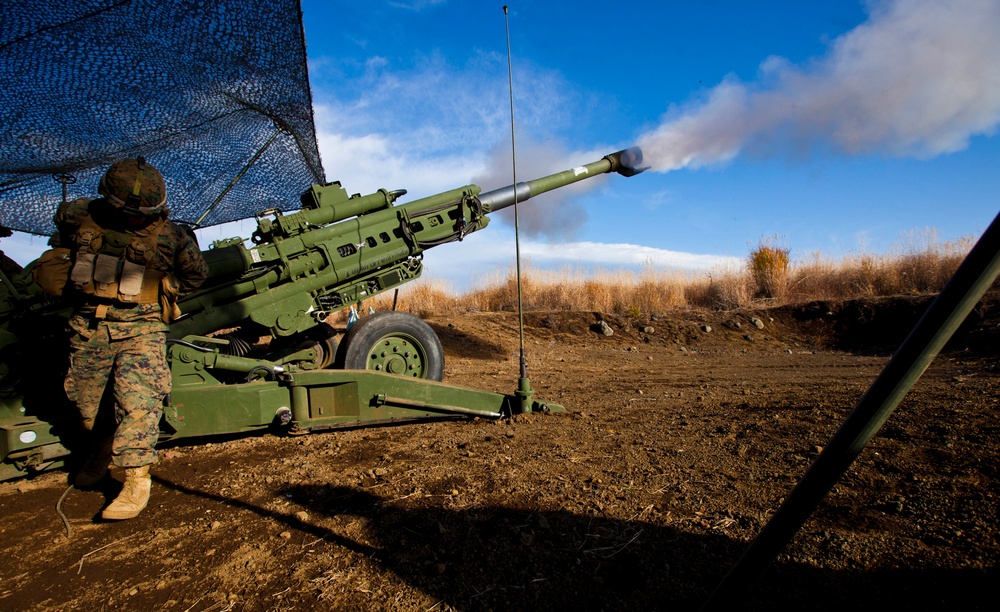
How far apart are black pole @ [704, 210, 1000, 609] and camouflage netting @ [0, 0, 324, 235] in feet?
11.9

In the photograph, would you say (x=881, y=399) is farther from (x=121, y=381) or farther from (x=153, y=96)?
(x=153, y=96)

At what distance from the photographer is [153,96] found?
4.03 metres

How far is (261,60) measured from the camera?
3812 millimetres

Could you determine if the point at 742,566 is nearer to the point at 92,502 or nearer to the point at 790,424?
the point at 790,424

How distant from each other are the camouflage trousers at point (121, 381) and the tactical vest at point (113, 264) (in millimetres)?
197

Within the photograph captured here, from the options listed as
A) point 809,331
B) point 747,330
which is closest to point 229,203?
point 747,330

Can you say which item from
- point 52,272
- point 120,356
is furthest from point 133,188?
point 120,356

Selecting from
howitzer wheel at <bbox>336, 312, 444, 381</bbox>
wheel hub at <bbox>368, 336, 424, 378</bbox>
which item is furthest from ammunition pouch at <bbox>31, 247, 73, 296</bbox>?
wheel hub at <bbox>368, 336, 424, 378</bbox>

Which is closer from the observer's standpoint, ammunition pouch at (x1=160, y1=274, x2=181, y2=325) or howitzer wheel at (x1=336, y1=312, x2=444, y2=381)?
ammunition pouch at (x1=160, y1=274, x2=181, y2=325)

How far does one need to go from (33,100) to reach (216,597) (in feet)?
12.3

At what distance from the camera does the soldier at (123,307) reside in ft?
9.04

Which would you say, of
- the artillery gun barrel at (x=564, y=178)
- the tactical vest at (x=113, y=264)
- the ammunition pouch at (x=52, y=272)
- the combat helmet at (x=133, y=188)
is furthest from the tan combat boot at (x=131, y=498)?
the artillery gun barrel at (x=564, y=178)

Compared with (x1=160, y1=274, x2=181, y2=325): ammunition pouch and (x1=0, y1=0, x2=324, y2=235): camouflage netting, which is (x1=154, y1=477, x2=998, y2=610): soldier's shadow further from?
(x1=0, y1=0, x2=324, y2=235): camouflage netting

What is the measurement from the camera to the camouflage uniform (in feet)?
9.23
